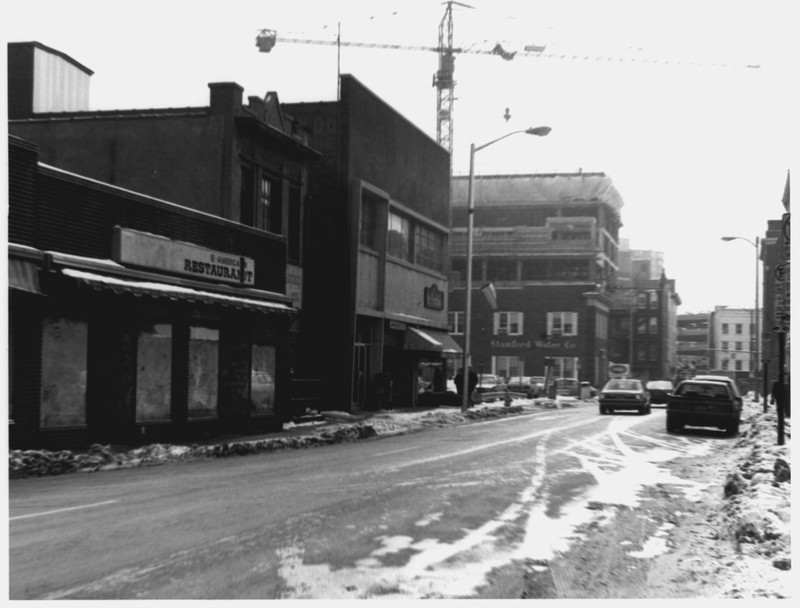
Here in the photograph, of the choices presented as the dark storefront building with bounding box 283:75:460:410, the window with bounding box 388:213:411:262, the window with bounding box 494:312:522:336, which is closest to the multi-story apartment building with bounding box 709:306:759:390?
the window with bounding box 494:312:522:336

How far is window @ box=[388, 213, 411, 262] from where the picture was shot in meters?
37.2

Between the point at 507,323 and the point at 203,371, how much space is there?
72169 mm

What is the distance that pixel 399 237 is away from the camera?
38156 millimetres

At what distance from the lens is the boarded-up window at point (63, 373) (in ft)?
53.7

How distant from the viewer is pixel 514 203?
110 m

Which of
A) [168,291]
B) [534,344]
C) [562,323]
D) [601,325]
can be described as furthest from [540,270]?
[168,291]

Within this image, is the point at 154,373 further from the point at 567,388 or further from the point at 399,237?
the point at 567,388

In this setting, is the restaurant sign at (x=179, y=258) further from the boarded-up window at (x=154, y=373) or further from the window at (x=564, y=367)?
the window at (x=564, y=367)

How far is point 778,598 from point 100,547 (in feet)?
16.8

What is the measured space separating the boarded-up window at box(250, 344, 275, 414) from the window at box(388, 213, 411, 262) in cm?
1356

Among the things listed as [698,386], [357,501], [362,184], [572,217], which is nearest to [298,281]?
[362,184]

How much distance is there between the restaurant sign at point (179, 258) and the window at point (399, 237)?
45.1ft

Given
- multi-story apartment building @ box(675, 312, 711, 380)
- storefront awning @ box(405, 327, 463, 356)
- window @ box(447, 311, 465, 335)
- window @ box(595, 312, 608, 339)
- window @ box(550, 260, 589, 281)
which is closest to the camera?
storefront awning @ box(405, 327, 463, 356)

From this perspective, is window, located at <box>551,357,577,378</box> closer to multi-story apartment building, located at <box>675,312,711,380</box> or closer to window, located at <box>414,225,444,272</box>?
multi-story apartment building, located at <box>675,312,711,380</box>
